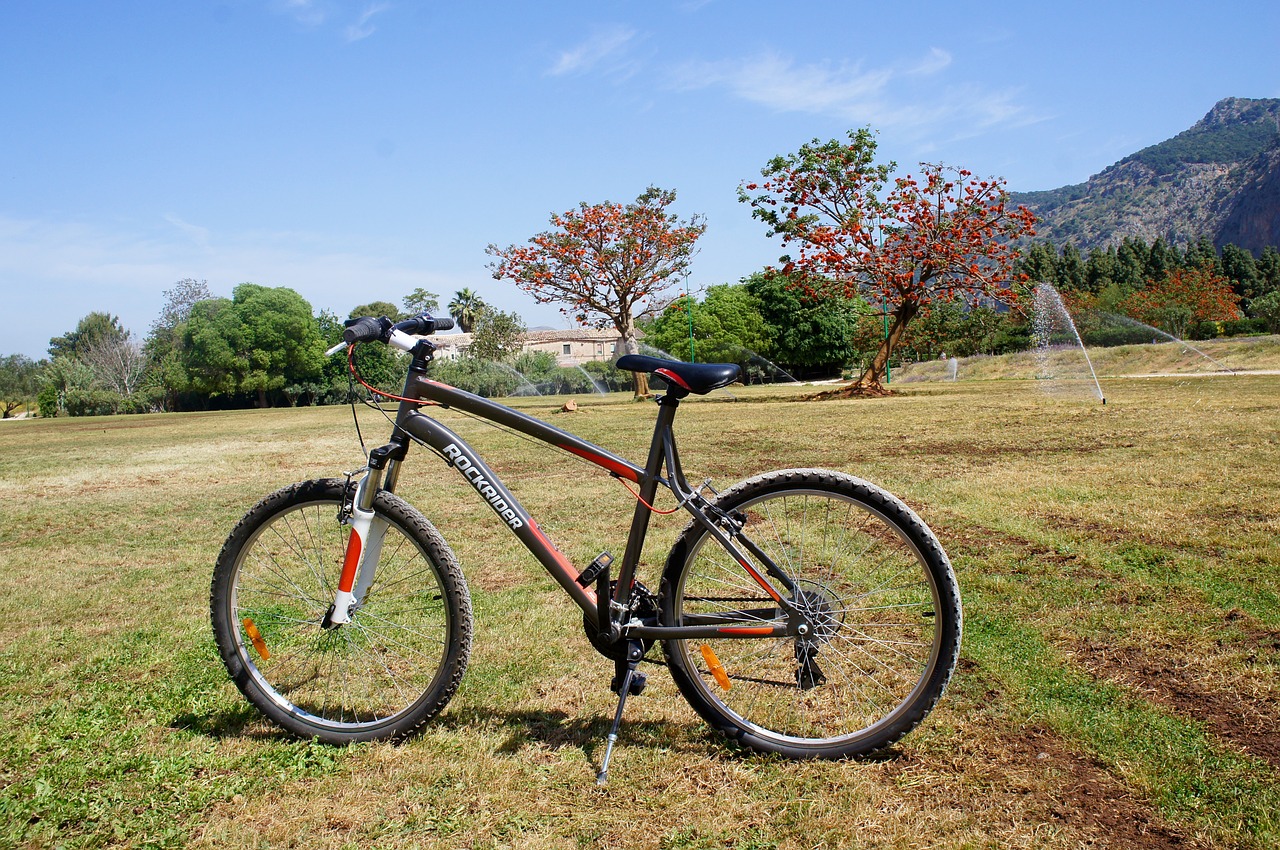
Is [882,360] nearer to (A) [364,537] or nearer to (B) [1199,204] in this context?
(A) [364,537]

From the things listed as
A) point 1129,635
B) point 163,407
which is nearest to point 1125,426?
point 1129,635

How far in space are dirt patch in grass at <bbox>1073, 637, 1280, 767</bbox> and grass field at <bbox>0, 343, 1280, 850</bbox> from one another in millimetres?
12

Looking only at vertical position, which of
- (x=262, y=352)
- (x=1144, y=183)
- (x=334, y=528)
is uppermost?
(x=1144, y=183)

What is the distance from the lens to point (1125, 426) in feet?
34.9

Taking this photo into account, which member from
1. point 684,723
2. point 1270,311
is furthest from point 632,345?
point 1270,311

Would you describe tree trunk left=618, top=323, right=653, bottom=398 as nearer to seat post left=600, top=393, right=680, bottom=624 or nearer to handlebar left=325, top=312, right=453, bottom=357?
handlebar left=325, top=312, right=453, bottom=357

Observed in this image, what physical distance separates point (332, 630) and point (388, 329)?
1.06 meters

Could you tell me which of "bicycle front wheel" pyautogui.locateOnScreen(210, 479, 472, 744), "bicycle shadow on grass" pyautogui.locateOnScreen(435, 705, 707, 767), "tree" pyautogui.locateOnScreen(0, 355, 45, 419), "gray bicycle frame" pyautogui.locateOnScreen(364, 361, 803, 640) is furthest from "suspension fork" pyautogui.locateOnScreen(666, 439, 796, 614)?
"tree" pyautogui.locateOnScreen(0, 355, 45, 419)

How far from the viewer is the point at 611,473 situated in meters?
2.61

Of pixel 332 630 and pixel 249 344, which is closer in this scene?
pixel 332 630

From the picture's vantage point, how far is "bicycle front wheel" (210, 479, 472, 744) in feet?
9.11

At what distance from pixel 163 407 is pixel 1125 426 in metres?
61.0

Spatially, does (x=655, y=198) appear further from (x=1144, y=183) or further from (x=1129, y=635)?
(x=1144, y=183)

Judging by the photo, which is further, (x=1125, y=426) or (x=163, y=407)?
(x=163, y=407)
